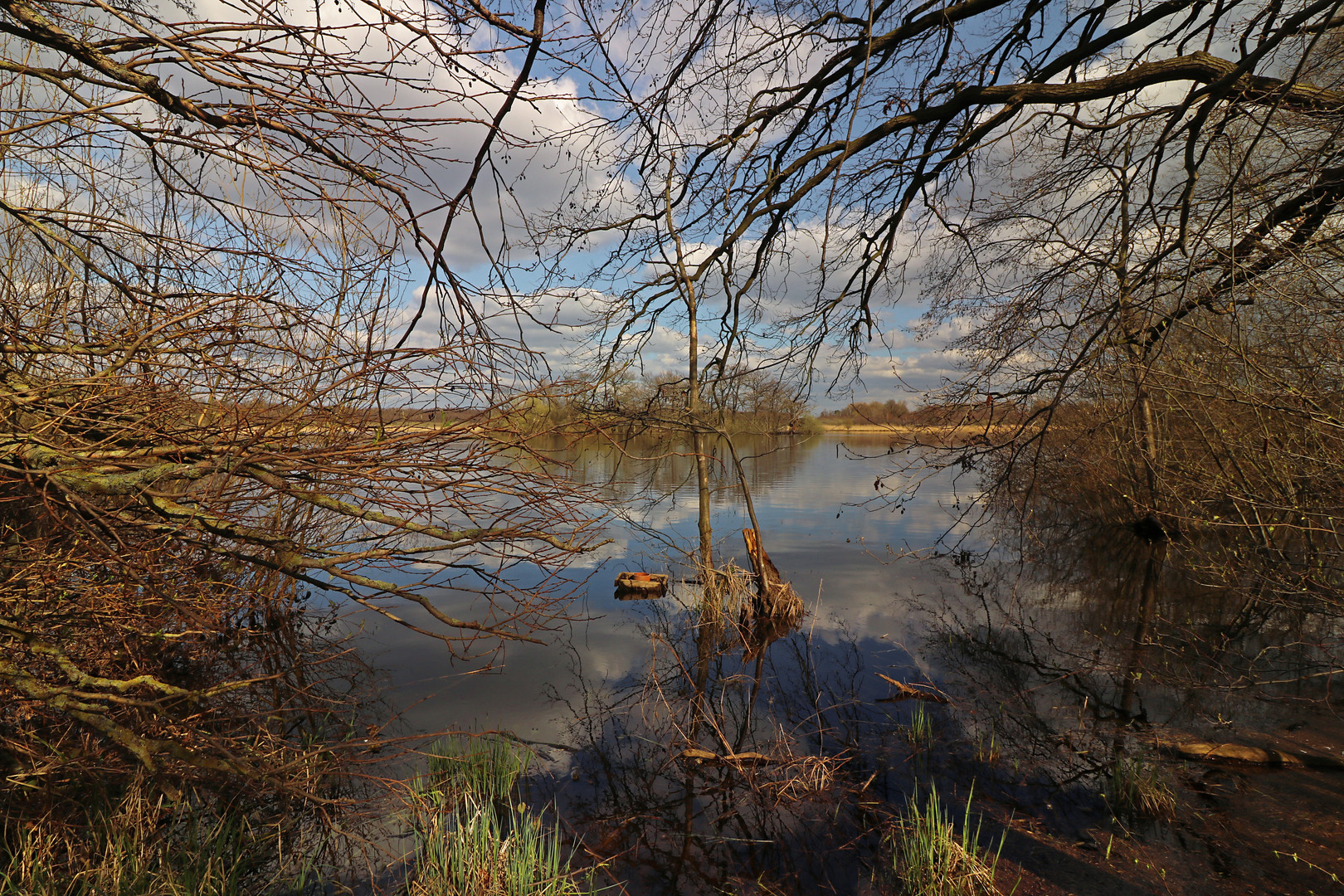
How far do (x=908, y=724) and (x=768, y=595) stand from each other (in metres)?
3.19

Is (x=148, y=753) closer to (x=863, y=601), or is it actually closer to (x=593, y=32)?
(x=593, y=32)

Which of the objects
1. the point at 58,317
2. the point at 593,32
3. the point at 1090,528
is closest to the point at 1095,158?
the point at 593,32

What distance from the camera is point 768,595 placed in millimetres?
9477

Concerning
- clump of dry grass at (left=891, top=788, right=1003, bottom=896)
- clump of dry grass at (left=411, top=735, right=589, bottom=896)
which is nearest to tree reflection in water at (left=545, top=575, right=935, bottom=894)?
clump of dry grass at (left=891, top=788, right=1003, bottom=896)

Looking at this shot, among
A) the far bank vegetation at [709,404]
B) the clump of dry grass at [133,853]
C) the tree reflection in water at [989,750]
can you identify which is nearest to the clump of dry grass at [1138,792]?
the tree reflection in water at [989,750]

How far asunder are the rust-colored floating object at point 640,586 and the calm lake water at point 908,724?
30cm

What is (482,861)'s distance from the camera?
3779 mm

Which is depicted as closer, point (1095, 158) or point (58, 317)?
point (58, 317)

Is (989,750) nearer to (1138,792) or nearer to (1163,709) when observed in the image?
(1138,792)

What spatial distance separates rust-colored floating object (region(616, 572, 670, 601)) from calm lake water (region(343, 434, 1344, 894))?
0.30 metres

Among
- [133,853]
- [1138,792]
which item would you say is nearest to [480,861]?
[133,853]

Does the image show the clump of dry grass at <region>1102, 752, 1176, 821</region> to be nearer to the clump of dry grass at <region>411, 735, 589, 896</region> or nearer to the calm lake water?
the calm lake water

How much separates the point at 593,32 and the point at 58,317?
3.72 meters

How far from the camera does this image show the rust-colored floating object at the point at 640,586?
455 inches
